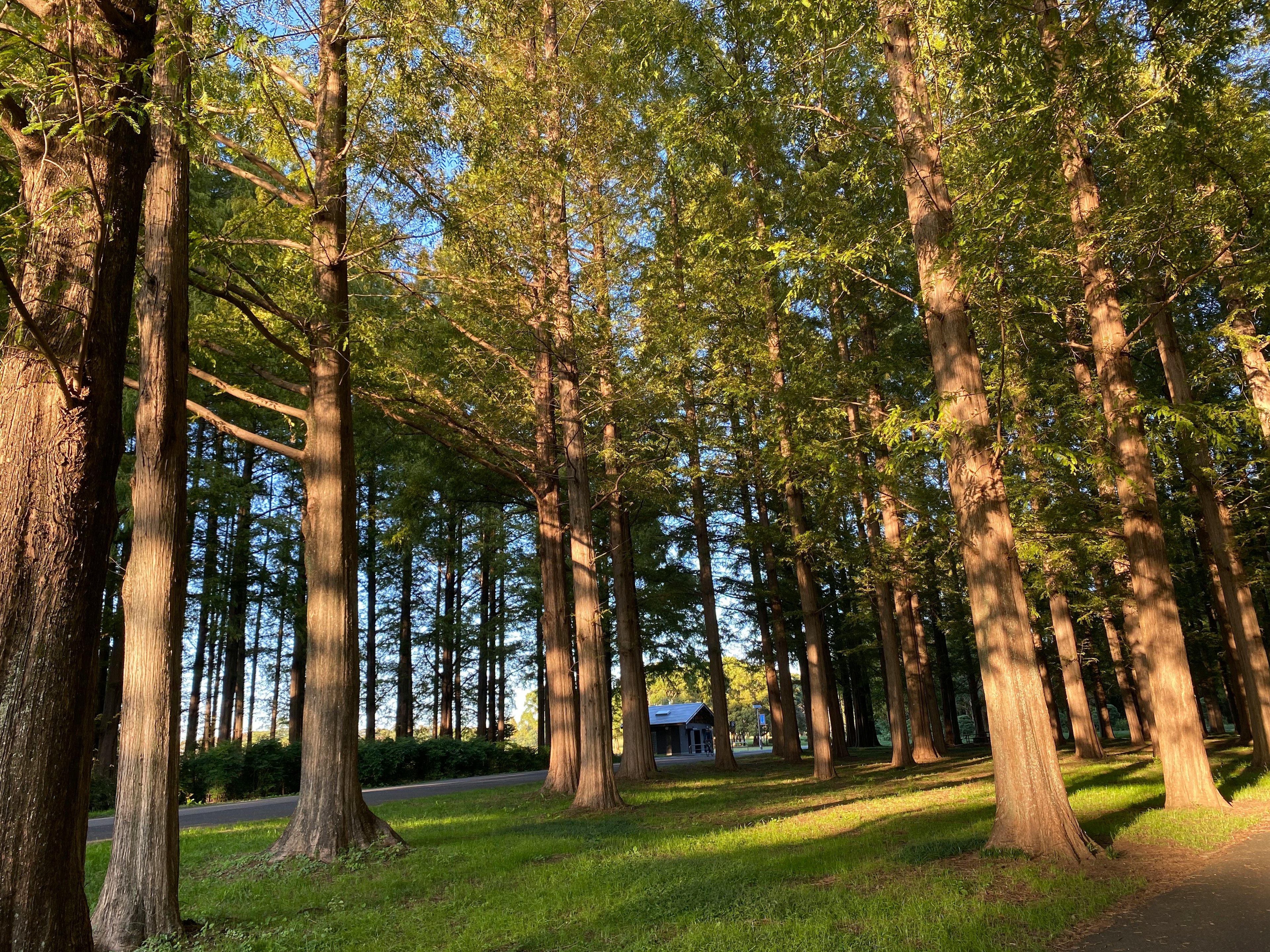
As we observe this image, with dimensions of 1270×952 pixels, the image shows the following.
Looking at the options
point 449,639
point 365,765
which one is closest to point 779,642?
point 365,765

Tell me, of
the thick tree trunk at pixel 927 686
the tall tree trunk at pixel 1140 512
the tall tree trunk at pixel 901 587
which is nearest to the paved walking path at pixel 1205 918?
the tall tree trunk at pixel 1140 512

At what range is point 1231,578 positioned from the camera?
12.5 meters

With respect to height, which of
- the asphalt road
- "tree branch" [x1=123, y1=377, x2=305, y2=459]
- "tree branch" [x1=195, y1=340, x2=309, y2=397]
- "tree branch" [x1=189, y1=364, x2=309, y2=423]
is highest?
"tree branch" [x1=195, y1=340, x2=309, y2=397]

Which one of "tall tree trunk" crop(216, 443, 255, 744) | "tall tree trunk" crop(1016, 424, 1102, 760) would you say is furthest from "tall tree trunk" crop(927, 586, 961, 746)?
"tall tree trunk" crop(216, 443, 255, 744)

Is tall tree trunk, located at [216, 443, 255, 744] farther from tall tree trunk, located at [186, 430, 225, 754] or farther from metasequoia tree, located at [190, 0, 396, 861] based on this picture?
metasequoia tree, located at [190, 0, 396, 861]

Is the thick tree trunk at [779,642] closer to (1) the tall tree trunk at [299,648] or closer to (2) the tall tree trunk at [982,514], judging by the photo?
(2) the tall tree trunk at [982,514]

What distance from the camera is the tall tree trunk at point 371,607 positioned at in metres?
31.6

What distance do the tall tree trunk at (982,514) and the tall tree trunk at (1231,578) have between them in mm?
5484

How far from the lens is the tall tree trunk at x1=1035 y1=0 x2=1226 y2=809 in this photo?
953cm

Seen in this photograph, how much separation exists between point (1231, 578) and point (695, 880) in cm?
1084

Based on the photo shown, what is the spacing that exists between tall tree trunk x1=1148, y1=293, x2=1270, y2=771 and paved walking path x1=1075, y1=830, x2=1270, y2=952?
669 centimetres

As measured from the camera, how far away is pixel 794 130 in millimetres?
10102

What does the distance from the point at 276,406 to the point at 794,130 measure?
748 centimetres

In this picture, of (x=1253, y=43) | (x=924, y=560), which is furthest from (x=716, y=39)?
(x=924, y=560)
